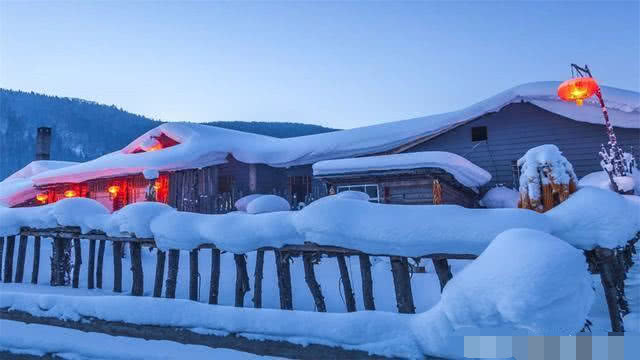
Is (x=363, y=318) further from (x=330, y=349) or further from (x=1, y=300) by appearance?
(x=1, y=300)

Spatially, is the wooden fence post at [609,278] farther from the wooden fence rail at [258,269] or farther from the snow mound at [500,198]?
the snow mound at [500,198]

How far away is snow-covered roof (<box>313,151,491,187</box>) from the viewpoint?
42.9 ft

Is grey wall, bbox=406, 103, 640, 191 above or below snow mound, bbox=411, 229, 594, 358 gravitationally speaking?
above

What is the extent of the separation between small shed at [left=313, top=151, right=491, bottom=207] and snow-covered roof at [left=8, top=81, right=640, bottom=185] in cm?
263

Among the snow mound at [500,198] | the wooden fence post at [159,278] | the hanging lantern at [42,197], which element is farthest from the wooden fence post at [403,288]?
the hanging lantern at [42,197]

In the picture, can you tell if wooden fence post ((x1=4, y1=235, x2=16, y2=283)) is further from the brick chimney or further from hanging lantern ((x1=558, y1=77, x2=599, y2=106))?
the brick chimney

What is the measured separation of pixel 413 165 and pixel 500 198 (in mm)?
4633

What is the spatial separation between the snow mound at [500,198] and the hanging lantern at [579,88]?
437 cm

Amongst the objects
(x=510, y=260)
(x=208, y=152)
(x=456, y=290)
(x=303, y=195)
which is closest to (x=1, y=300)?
(x=456, y=290)

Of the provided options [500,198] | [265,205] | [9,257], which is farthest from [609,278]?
[500,198]

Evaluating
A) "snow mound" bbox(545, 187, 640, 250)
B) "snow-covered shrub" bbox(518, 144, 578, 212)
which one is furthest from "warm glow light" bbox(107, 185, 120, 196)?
"snow mound" bbox(545, 187, 640, 250)

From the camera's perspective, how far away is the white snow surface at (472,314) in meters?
2.70

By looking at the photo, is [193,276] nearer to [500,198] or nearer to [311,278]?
[311,278]

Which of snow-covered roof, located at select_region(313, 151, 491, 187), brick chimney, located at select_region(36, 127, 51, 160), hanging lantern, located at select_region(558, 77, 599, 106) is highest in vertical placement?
brick chimney, located at select_region(36, 127, 51, 160)
